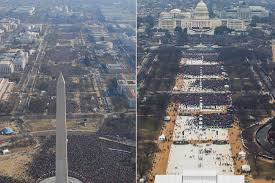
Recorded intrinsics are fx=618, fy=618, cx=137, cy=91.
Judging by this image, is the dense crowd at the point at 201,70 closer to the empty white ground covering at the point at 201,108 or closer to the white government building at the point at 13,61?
the empty white ground covering at the point at 201,108

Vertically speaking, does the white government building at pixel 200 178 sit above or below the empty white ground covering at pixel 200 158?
above

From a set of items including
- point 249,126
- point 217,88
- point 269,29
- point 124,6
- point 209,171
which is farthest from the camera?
point 269,29

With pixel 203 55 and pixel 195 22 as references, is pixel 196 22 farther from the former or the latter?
pixel 203 55

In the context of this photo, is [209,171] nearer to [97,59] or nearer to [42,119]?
[42,119]

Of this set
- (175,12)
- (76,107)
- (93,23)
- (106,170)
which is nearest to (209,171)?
(106,170)

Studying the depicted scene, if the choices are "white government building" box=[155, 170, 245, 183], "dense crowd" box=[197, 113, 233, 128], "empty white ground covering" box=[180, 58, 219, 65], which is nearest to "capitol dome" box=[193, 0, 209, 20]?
"empty white ground covering" box=[180, 58, 219, 65]

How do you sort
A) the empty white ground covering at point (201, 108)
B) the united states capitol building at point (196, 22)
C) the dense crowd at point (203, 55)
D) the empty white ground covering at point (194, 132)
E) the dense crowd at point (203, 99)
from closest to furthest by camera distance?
the empty white ground covering at point (194, 132) → the empty white ground covering at point (201, 108) → the dense crowd at point (203, 99) → the dense crowd at point (203, 55) → the united states capitol building at point (196, 22)

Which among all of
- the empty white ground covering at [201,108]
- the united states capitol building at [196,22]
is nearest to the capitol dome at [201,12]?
the united states capitol building at [196,22]
